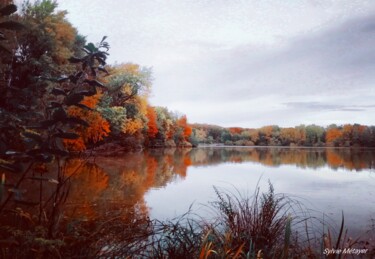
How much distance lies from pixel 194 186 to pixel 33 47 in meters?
11.3

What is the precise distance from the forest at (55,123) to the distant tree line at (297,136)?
72 centimetres

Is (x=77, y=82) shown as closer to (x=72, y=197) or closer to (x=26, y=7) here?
(x=72, y=197)

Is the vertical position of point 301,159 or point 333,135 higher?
point 333,135

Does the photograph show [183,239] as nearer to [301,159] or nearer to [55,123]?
[55,123]

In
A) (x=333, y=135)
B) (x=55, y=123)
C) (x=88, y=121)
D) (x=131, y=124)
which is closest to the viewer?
(x=55, y=123)

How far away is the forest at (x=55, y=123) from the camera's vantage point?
1.48 metres

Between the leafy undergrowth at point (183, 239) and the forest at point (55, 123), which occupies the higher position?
the forest at point (55, 123)

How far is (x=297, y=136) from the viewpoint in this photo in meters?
→ 82.7

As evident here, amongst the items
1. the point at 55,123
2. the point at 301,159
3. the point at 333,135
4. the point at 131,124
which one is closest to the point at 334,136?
the point at 333,135

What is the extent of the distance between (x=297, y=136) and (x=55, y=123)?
86681mm

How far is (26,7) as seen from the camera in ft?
52.1

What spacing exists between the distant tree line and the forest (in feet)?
2.35

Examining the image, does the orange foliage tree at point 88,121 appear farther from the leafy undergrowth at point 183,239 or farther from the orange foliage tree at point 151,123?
the orange foliage tree at point 151,123

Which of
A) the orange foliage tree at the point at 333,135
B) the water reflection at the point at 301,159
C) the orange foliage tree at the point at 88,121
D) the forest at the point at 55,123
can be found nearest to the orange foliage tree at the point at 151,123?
the forest at the point at 55,123
